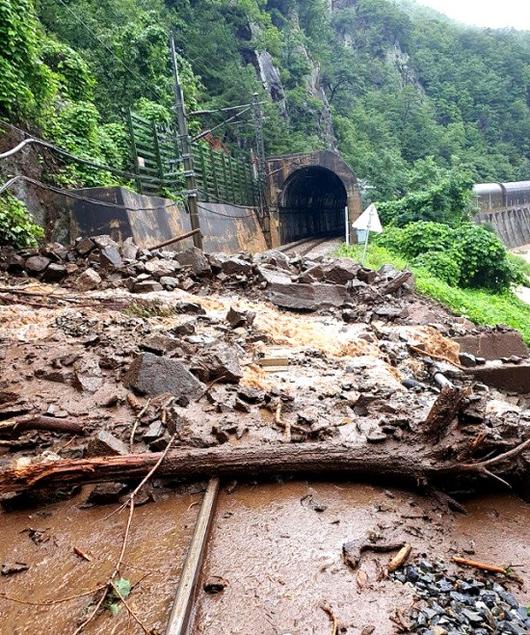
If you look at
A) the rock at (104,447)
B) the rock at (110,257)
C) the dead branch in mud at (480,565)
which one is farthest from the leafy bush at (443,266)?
the rock at (104,447)

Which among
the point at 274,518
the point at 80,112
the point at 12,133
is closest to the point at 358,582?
the point at 274,518

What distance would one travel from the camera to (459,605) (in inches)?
76.2

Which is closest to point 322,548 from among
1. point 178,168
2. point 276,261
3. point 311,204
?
point 276,261

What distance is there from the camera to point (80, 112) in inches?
472

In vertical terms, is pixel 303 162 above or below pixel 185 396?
above

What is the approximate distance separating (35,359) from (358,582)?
3781 mm

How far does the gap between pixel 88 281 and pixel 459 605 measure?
767cm

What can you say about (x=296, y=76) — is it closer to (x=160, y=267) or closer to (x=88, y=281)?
(x=160, y=267)

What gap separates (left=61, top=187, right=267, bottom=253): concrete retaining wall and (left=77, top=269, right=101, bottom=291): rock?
2698 millimetres

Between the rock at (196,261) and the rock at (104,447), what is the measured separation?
22.5ft

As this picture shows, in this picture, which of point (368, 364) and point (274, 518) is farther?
point (368, 364)

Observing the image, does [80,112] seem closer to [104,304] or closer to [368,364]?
[104,304]

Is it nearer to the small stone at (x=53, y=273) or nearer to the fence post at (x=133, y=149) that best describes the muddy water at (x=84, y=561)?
the small stone at (x=53, y=273)

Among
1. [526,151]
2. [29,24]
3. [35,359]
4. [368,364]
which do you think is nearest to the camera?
[35,359]
